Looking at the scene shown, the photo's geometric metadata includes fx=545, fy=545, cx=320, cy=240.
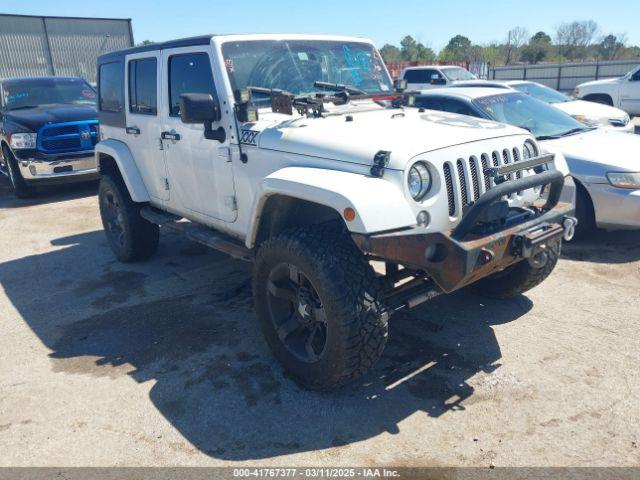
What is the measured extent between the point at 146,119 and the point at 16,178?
5.66m

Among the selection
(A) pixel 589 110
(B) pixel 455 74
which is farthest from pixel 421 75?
(A) pixel 589 110

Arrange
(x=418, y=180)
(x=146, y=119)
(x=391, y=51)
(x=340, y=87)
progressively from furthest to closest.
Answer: (x=391, y=51) → (x=146, y=119) → (x=340, y=87) → (x=418, y=180)

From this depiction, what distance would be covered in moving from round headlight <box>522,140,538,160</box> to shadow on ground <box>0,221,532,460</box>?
126 centimetres

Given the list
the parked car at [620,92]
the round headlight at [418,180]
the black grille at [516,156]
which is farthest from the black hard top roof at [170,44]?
the parked car at [620,92]

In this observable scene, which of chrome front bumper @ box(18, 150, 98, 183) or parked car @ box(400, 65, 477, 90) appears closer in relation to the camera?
chrome front bumper @ box(18, 150, 98, 183)

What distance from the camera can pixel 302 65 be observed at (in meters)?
4.20

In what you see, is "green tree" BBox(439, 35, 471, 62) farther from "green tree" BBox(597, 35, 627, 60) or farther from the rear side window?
the rear side window

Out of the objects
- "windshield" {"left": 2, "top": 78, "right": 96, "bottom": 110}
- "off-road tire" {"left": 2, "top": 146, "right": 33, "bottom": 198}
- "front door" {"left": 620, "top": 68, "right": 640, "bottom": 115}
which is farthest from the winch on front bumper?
"front door" {"left": 620, "top": 68, "right": 640, "bottom": 115}

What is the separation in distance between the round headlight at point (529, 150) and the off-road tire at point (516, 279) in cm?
71

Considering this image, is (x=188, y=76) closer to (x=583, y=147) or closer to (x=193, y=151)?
(x=193, y=151)

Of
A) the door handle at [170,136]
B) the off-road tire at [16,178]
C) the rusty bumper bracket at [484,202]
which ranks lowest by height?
the off-road tire at [16,178]

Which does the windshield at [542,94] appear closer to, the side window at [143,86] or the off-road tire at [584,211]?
the off-road tire at [584,211]

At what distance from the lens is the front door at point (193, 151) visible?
4000 millimetres

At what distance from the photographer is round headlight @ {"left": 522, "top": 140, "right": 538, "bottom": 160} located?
3654 millimetres
